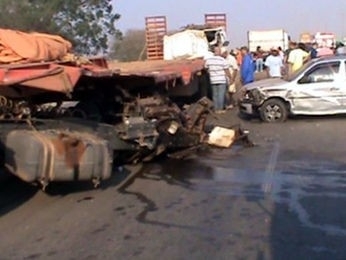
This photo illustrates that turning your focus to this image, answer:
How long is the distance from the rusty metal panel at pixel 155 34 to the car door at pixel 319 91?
38.3 ft

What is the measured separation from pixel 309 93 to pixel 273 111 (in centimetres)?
92

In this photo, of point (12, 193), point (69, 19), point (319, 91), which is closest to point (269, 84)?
point (319, 91)

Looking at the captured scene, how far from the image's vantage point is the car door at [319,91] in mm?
16016

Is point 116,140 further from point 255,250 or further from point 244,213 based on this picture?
point 255,250

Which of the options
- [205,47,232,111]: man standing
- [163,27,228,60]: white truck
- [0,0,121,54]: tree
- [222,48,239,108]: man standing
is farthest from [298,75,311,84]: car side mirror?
[0,0,121,54]: tree

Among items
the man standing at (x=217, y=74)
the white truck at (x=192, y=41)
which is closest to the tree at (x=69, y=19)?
the white truck at (x=192, y=41)

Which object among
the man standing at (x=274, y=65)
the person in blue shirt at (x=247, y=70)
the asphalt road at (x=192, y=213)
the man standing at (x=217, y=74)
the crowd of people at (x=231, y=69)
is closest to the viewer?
the asphalt road at (x=192, y=213)

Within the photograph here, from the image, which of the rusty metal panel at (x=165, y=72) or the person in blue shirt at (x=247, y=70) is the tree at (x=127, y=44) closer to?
the person in blue shirt at (x=247, y=70)

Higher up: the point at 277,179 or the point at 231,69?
the point at 231,69

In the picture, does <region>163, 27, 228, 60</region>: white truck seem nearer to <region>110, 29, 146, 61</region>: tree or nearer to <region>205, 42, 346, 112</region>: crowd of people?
<region>205, 42, 346, 112</region>: crowd of people

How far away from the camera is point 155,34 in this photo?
2919 centimetres

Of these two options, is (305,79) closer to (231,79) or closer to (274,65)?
(231,79)

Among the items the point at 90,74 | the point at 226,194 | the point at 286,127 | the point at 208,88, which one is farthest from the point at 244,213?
Answer: the point at 208,88

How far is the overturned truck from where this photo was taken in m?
7.14
